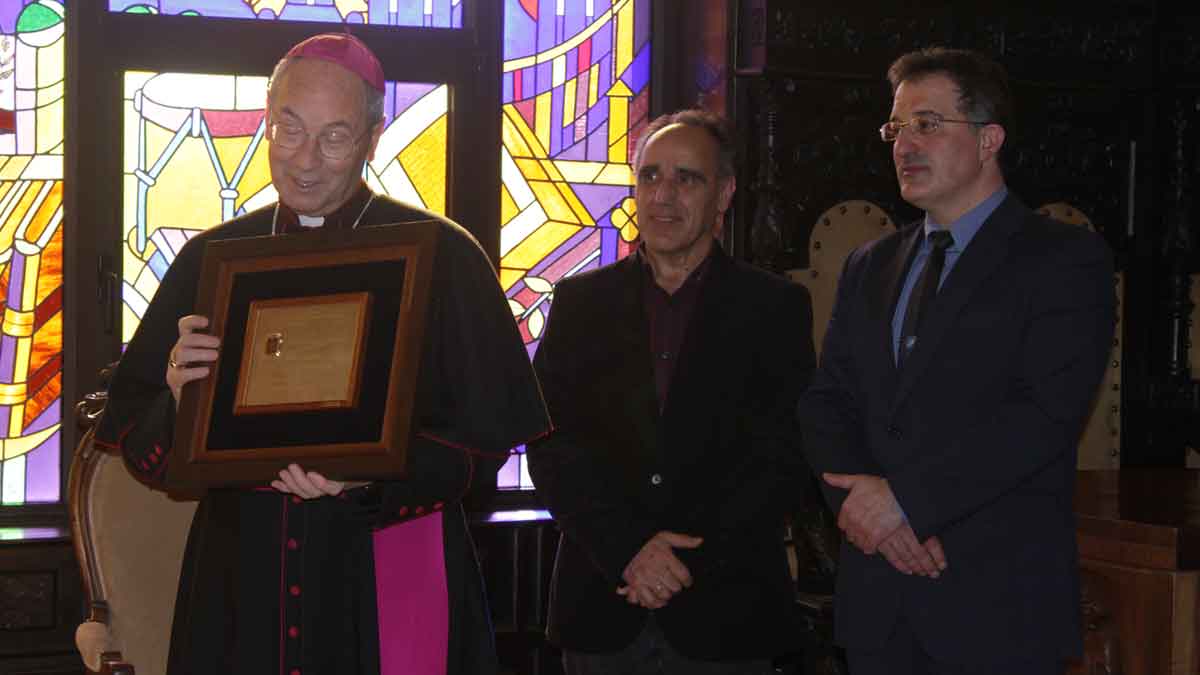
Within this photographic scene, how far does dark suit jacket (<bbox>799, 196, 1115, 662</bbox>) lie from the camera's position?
2.59 m

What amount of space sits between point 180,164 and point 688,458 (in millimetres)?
2541

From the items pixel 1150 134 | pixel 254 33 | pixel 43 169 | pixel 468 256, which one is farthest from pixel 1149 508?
pixel 43 169

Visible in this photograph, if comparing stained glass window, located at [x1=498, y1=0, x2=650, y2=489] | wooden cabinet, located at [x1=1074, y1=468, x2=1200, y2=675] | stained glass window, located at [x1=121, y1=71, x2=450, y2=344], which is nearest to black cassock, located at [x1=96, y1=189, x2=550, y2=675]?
wooden cabinet, located at [x1=1074, y1=468, x2=1200, y2=675]

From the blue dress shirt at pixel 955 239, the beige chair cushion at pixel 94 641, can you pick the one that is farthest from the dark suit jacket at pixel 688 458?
the beige chair cushion at pixel 94 641

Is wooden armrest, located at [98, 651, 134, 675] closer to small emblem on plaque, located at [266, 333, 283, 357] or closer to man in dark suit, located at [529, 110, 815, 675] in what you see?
man in dark suit, located at [529, 110, 815, 675]

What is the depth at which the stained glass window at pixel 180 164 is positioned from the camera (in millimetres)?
4797

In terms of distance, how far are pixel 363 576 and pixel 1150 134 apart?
4199mm

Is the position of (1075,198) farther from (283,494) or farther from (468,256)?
(283,494)

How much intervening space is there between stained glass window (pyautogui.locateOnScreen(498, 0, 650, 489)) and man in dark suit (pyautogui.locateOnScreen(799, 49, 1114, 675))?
2.39m

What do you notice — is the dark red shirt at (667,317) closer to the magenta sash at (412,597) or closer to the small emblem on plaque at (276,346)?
the magenta sash at (412,597)

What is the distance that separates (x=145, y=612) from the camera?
3.00m

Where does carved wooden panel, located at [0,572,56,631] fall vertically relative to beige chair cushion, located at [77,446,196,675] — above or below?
below

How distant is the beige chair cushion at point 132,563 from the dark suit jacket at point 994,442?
1.43m

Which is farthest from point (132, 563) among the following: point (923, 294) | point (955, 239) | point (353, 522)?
point (955, 239)
